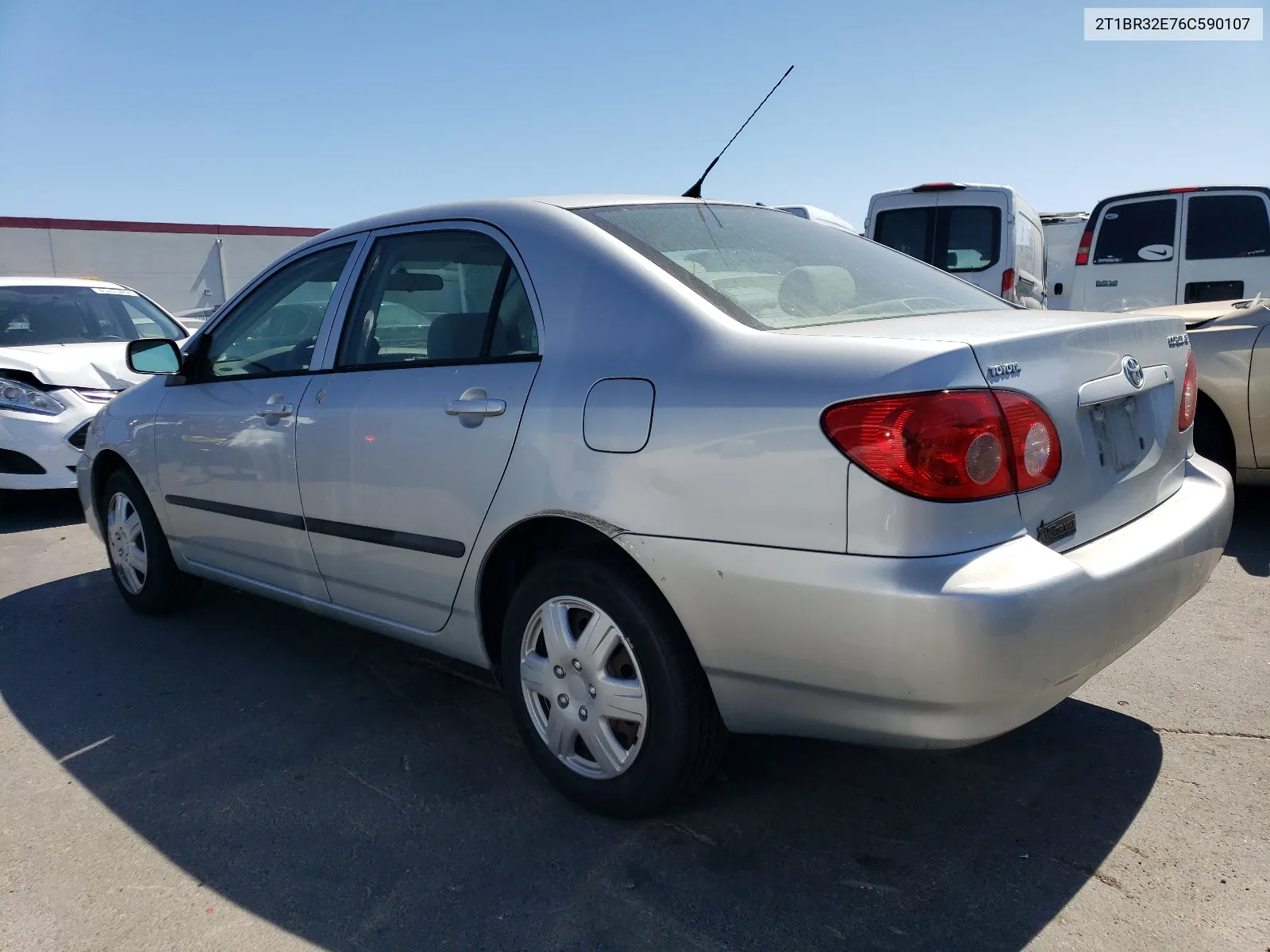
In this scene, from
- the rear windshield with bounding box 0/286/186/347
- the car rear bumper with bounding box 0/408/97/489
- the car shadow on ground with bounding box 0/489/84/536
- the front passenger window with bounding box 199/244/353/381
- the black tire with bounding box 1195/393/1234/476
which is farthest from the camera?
the rear windshield with bounding box 0/286/186/347

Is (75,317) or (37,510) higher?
(75,317)

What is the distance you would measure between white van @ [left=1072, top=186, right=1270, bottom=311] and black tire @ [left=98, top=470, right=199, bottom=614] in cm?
754

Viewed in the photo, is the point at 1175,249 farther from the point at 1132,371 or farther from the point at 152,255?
the point at 152,255

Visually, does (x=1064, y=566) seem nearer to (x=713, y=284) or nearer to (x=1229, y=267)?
(x=713, y=284)

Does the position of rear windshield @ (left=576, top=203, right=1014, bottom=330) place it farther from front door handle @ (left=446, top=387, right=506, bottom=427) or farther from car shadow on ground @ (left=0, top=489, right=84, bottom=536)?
car shadow on ground @ (left=0, top=489, right=84, bottom=536)

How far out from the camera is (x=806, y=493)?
2176mm

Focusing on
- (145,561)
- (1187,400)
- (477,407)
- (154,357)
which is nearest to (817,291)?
(477,407)

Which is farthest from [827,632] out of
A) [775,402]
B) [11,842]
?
[11,842]

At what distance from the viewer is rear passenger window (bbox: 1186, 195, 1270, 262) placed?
8.76 m

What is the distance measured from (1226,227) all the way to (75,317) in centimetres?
933

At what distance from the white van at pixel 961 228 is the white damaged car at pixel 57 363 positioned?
6623 millimetres

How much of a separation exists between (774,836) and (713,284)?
140cm

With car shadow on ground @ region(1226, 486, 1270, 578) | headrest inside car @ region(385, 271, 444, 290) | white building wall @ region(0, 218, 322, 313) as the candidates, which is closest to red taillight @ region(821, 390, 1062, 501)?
headrest inside car @ region(385, 271, 444, 290)

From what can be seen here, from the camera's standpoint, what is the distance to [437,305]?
3.23 m
